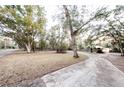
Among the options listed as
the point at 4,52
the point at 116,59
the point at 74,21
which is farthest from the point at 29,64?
the point at 116,59

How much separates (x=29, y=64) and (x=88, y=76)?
36.4 inches

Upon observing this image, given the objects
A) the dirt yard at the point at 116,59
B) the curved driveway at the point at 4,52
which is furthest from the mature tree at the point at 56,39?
the dirt yard at the point at 116,59

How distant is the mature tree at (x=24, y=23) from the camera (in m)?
2.21

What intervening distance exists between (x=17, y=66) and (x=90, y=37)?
134 cm

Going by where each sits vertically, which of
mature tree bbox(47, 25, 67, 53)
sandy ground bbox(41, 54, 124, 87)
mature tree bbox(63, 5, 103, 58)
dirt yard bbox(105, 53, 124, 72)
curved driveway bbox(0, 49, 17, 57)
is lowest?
sandy ground bbox(41, 54, 124, 87)

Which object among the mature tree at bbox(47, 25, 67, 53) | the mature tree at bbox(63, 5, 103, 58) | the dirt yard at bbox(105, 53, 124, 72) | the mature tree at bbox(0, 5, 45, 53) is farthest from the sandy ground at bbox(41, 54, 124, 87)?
the mature tree at bbox(0, 5, 45, 53)

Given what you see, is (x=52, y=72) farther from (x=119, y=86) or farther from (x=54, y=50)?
(x=119, y=86)

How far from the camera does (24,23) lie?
89.7 inches

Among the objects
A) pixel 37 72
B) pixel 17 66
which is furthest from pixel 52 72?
pixel 17 66

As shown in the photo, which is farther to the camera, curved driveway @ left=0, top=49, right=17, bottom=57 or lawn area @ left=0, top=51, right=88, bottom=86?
curved driveway @ left=0, top=49, right=17, bottom=57

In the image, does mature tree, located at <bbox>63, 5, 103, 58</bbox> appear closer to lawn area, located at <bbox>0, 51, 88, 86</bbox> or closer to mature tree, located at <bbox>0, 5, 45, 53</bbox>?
lawn area, located at <bbox>0, 51, 88, 86</bbox>

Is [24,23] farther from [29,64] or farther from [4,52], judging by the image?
[29,64]

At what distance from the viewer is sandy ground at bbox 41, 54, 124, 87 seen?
1.82 metres

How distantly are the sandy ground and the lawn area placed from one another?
130 millimetres
